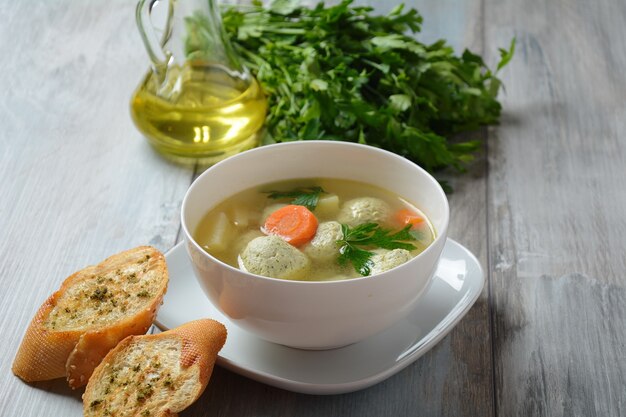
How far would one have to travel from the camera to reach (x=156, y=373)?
1.47 metres

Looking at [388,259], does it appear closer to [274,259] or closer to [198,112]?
[274,259]

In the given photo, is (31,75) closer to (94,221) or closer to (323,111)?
(94,221)

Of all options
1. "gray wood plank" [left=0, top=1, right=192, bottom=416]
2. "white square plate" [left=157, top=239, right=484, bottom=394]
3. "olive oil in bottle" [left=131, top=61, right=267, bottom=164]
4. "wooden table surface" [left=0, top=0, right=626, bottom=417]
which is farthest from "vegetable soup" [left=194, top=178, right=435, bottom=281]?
"olive oil in bottle" [left=131, top=61, right=267, bottom=164]

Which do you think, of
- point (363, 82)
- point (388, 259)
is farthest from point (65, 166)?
point (388, 259)

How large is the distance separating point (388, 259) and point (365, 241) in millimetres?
96

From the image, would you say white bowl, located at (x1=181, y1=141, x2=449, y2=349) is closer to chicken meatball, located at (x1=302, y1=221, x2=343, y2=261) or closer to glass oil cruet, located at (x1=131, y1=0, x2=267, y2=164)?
chicken meatball, located at (x1=302, y1=221, x2=343, y2=261)

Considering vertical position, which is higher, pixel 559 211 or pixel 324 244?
pixel 324 244

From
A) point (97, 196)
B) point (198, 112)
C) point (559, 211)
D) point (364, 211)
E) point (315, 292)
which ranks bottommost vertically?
point (559, 211)

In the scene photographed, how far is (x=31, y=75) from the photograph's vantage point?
2805mm

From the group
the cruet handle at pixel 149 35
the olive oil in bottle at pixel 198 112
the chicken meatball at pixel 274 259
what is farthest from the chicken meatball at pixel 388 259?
the cruet handle at pixel 149 35

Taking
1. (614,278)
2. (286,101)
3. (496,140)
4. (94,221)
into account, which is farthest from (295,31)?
(614,278)

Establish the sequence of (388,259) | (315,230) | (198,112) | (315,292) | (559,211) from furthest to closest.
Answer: (198,112)
(559,211)
(315,230)
(388,259)
(315,292)

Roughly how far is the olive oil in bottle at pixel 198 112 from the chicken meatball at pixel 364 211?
0.70 meters

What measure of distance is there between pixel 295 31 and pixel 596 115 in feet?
3.12
